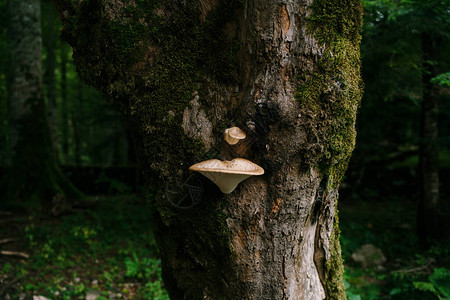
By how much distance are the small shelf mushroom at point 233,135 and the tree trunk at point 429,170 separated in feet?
19.8

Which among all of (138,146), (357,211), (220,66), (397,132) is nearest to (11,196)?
(138,146)

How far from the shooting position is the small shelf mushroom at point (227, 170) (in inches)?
61.1

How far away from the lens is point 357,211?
360 inches

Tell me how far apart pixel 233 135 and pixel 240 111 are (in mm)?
202

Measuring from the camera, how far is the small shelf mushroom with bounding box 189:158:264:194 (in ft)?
5.09

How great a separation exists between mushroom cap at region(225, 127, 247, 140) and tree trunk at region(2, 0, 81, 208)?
6.95 m

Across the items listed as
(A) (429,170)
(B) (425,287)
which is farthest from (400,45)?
(B) (425,287)

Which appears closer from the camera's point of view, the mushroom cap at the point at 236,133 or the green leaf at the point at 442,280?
the mushroom cap at the point at 236,133

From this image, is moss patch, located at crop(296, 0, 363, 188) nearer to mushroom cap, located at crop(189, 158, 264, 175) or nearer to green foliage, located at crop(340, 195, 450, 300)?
mushroom cap, located at crop(189, 158, 264, 175)

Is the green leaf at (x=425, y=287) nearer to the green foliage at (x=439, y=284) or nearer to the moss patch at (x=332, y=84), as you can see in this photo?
the green foliage at (x=439, y=284)

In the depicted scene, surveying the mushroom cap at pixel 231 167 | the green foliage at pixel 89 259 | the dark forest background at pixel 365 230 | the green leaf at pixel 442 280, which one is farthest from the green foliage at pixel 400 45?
the green foliage at pixel 89 259

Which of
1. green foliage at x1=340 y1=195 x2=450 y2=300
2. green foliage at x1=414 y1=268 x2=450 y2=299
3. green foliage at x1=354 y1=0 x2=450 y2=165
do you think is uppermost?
green foliage at x1=354 y1=0 x2=450 y2=165

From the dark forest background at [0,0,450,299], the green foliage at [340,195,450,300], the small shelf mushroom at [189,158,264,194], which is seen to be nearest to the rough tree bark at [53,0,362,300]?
the small shelf mushroom at [189,158,264,194]

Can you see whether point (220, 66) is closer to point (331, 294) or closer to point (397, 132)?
point (331, 294)
